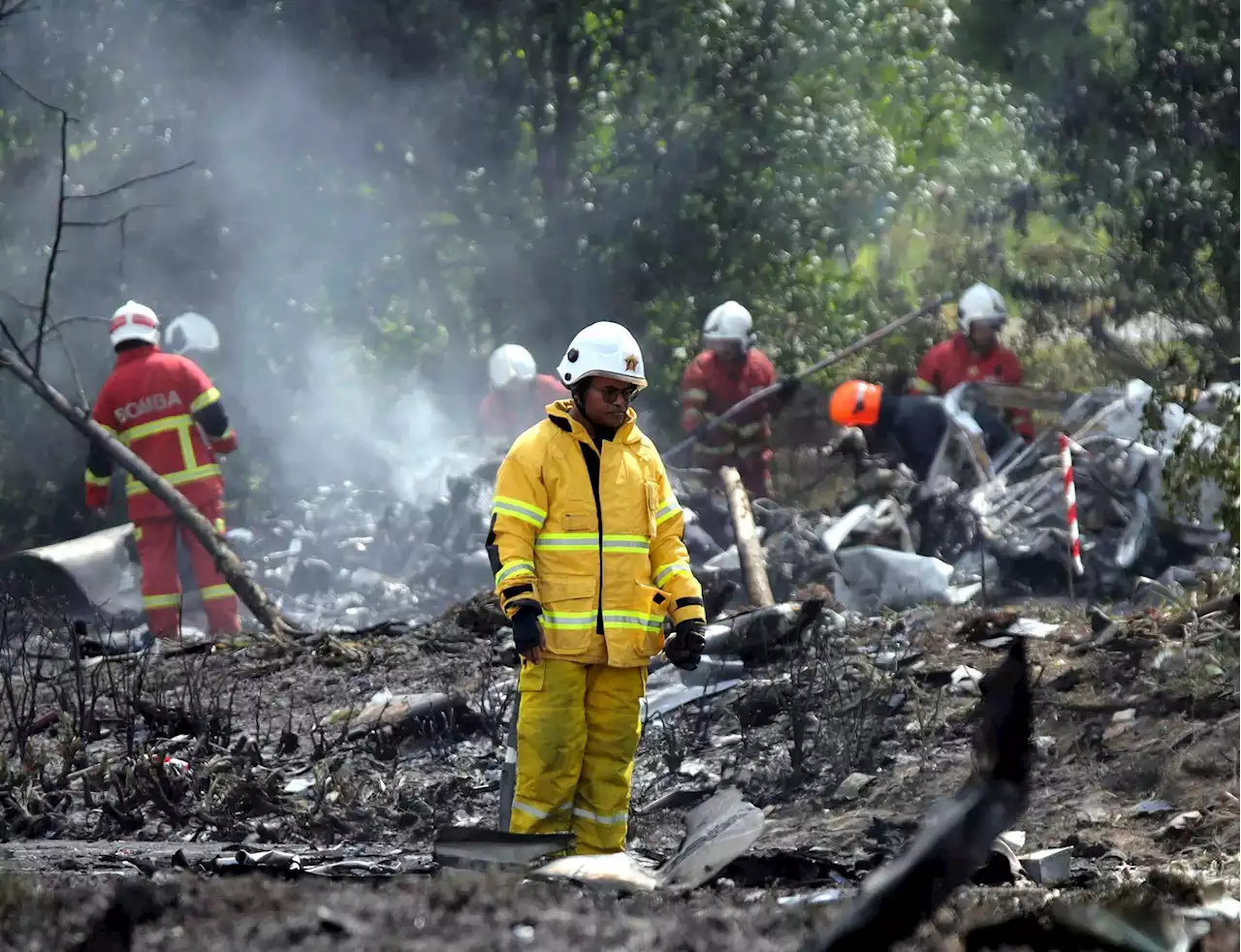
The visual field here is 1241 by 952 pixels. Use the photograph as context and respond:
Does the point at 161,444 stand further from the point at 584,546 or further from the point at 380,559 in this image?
the point at 584,546

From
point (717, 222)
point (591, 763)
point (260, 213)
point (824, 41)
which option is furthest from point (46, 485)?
point (591, 763)

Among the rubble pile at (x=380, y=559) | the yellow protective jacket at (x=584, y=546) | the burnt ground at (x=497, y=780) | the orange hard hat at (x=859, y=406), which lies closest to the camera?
the burnt ground at (x=497, y=780)

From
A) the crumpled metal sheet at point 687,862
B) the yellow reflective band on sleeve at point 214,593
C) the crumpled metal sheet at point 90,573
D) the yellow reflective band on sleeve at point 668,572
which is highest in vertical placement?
the crumpled metal sheet at point 90,573

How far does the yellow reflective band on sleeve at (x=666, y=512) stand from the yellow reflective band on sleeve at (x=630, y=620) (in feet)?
1.05

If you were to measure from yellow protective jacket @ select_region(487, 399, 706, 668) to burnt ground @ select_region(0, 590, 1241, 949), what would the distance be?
0.88m

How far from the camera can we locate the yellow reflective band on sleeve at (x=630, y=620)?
534 cm

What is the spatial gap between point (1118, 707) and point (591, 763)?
2.41 metres

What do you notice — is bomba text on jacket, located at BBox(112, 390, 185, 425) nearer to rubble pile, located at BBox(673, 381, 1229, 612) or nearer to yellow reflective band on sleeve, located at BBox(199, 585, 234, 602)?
yellow reflective band on sleeve, located at BBox(199, 585, 234, 602)

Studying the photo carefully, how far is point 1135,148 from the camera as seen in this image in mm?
13367

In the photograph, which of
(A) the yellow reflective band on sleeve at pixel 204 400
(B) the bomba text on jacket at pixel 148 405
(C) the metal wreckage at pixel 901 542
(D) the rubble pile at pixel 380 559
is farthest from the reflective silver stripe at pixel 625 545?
(D) the rubble pile at pixel 380 559

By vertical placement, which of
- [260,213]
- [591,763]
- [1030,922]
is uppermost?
[260,213]

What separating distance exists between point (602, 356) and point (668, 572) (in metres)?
0.74

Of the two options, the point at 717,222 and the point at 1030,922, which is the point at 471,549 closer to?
the point at 717,222

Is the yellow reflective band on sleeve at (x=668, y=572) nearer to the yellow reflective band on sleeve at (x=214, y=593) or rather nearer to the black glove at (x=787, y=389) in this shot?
the yellow reflective band on sleeve at (x=214, y=593)
